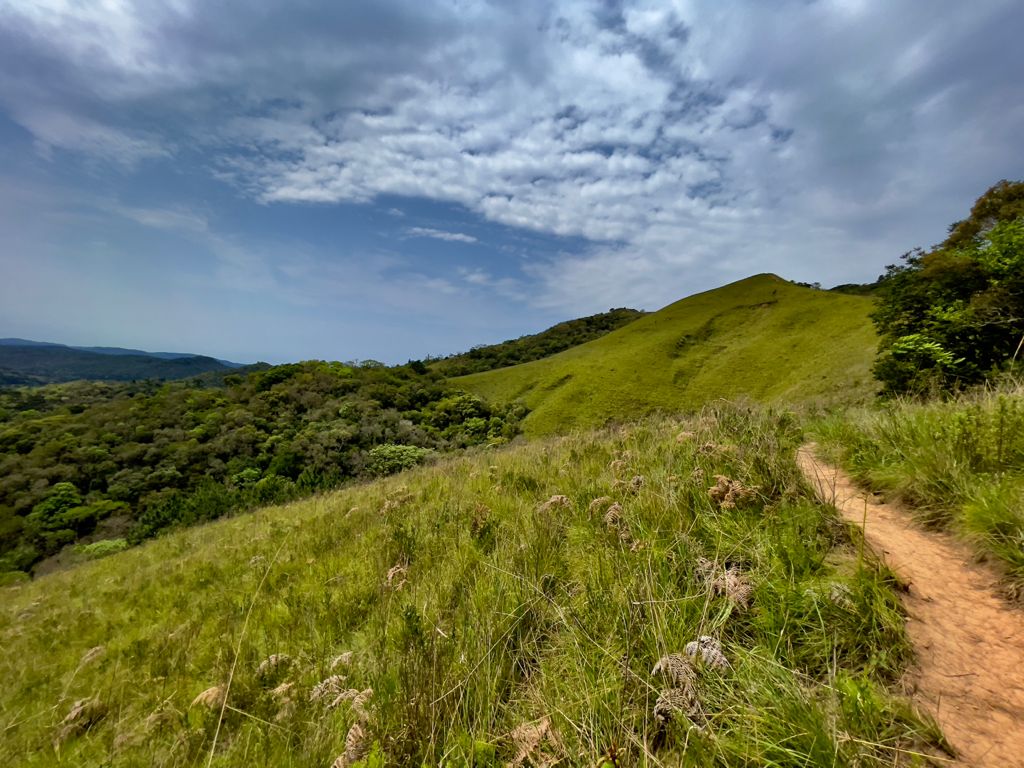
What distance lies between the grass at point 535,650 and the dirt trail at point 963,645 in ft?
0.52

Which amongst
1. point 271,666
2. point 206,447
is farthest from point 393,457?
point 271,666

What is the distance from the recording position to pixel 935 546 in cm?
334

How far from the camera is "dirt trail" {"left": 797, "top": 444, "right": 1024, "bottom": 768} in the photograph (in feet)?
5.98

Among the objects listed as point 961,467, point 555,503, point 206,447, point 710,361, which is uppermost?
point 710,361

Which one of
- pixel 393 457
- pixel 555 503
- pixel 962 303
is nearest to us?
→ pixel 555 503

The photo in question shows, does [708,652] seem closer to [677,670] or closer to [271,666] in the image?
[677,670]

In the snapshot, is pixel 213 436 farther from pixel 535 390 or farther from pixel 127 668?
pixel 127 668

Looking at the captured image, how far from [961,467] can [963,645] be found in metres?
2.25

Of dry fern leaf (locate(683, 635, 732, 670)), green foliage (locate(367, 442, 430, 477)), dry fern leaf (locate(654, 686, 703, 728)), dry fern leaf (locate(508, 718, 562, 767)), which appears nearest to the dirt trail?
dry fern leaf (locate(683, 635, 732, 670))

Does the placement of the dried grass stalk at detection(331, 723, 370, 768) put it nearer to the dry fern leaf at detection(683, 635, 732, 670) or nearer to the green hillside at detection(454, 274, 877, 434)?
the dry fern leaf at detection(683, 635, 732, 670)

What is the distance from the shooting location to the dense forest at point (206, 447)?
119 ft

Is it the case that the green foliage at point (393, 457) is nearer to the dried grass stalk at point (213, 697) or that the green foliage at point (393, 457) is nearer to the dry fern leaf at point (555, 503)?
the dry fern leaf at point (555, 503)

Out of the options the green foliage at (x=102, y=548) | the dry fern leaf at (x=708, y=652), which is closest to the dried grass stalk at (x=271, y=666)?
the dry fern leaf at (x=708, y=652)

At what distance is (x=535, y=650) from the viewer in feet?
8.89
